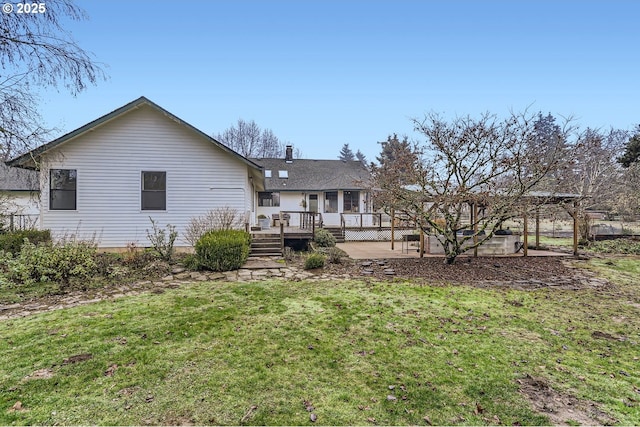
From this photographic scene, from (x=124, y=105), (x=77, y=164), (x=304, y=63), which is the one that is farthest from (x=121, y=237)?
(x=304, y=63)

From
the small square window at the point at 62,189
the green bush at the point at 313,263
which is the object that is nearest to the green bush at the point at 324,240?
the green bush at the point at 313,263

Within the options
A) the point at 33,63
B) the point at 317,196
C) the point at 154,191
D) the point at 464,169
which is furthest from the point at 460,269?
the point at 317,196

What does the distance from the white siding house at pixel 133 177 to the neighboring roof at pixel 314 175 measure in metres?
9.96

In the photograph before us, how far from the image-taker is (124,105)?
10500 mm

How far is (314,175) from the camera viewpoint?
24422mm

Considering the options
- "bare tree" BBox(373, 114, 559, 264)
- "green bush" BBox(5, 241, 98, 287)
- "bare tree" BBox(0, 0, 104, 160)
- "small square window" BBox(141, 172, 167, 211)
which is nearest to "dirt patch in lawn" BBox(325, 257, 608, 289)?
"bare tree" BBox(373, 114, 559, 264)

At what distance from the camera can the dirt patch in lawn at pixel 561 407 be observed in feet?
8.82

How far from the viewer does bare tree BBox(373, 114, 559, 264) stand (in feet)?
27.5

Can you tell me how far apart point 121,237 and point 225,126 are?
3309 cm

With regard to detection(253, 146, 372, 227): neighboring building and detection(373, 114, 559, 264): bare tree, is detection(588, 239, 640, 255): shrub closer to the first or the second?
detection(373, 114, 559, 264): bare tree

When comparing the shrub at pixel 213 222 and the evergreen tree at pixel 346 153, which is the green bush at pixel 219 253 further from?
the evergreen tree at pixel 346 153

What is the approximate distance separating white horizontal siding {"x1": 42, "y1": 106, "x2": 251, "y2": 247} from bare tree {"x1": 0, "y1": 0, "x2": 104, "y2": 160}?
349 centimetres

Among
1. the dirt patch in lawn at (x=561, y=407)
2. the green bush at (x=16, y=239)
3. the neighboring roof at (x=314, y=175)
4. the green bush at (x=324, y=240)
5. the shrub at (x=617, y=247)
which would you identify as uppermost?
the neighboring roof at (x=314, y=175)

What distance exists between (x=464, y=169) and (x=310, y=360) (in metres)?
7.31
